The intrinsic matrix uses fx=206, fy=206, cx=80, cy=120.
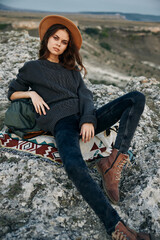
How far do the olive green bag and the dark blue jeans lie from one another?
0.48m

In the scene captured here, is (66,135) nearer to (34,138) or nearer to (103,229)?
(34,138)

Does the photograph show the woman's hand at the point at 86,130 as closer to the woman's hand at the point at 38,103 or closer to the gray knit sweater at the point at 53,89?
the gray knit sweater at the point at 53,89

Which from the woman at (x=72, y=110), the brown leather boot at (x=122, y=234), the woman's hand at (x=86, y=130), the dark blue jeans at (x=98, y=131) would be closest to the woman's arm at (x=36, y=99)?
the woman at (x=72, y=110)

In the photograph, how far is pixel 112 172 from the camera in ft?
7.97

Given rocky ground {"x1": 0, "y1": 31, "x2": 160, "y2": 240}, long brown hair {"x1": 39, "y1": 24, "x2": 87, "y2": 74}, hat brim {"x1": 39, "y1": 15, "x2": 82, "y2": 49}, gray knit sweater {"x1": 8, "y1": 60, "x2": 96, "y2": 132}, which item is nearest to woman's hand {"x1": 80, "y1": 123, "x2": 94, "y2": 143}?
gray knit sweater {"x1": 8, "y1": 60, "x2": 96, "y2": 132}

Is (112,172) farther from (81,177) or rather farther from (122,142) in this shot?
(81,177)

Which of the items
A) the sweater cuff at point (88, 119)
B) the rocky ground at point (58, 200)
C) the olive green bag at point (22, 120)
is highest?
the sweater cuff at point (88, 119)

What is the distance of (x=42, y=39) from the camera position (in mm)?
3080

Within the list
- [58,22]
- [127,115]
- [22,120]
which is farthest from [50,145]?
[58,22]

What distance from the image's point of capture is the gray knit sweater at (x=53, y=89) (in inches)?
108

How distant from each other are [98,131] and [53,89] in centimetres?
86

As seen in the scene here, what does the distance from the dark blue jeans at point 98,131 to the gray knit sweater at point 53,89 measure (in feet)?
0.46

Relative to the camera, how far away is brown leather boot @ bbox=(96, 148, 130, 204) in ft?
7.79

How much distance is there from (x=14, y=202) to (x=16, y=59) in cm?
488
